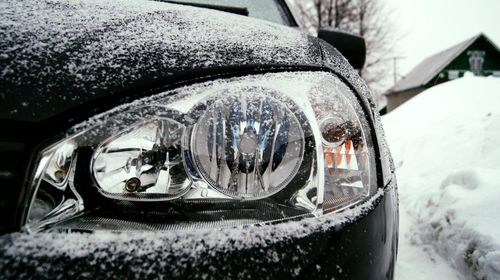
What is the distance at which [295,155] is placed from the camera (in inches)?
31.0

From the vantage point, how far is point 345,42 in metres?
1.68

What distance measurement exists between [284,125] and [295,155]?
0.07 metres

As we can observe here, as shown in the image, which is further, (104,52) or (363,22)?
(363,22)

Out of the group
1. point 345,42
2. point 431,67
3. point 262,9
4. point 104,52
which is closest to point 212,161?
point 104,52

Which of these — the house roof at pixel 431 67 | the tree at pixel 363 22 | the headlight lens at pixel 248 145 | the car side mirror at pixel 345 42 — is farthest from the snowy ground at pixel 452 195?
the house roof at pixel 431 67

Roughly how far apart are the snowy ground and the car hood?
4.89ft

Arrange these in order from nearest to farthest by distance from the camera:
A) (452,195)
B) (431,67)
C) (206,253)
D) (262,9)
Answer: (206,253) → (262,9) → (452,195) → (431,67)

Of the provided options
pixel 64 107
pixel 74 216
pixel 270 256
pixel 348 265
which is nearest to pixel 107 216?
pixel 74 216

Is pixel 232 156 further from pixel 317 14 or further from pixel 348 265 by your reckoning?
pixel 317 14

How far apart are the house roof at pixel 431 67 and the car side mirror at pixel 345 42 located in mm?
29199

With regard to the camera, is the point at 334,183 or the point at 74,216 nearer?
the point at 74,216

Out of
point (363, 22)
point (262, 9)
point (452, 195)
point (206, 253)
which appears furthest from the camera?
point (363, 22)

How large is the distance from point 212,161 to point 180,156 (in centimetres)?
7

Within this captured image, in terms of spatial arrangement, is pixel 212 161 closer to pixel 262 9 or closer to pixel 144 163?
pixel 144 163
